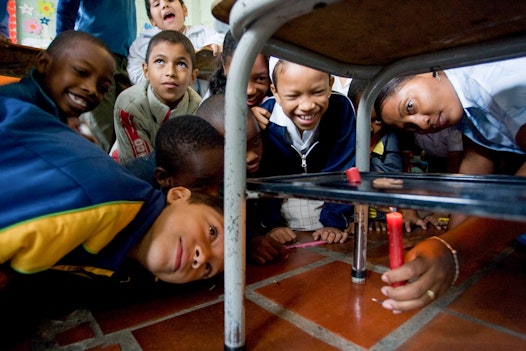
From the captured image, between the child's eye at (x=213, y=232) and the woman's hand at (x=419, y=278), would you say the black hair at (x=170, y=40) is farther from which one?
the woman's hand at (x=419, y=278)

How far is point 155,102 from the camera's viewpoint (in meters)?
1.83

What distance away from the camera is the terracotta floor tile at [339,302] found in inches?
24.6

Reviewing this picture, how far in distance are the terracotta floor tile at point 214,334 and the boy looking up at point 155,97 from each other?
116cm

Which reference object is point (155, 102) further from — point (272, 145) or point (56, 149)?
point (56, 149)

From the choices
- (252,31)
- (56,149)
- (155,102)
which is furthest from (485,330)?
(155,102)

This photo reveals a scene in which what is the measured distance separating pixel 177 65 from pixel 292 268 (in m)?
1.38

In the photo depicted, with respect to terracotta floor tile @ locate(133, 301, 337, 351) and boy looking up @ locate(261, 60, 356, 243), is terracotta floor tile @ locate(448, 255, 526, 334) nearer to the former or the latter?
terracotta floor tile @ locate(133, 301, 337, 351)

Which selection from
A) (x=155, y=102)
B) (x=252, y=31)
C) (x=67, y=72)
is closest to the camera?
(x=252, y=31)

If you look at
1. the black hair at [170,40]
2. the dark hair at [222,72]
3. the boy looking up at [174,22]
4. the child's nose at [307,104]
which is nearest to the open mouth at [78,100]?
the dark hair at [222,72]

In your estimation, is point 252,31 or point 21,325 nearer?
point 252,31

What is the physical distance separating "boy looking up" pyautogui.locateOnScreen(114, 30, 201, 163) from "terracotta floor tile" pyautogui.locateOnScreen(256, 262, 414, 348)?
3.70ft

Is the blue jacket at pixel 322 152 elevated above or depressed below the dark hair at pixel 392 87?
below

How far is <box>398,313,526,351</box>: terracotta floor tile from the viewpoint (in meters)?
0.56

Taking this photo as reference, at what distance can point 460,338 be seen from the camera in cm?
59
